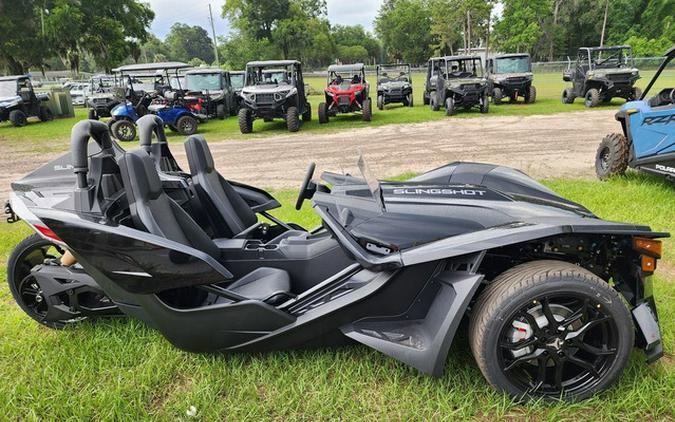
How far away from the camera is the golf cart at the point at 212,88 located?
17312 mm

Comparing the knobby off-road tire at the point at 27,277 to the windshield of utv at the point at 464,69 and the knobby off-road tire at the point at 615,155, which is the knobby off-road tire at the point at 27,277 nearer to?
the knobby off-road tire at the point at 615,155

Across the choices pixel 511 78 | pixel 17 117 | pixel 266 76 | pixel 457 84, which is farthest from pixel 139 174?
pixel 17 117

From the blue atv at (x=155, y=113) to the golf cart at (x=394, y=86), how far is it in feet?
27.6

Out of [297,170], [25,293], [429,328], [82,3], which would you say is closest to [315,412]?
[429,328]

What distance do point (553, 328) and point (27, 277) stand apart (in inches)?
130

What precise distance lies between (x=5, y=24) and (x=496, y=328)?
3526 centimetres

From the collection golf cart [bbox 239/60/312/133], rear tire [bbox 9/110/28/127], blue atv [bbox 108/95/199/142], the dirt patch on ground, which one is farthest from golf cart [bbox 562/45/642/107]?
rear tire [bbox 9/110/28/127]

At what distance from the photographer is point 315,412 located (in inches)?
87.2

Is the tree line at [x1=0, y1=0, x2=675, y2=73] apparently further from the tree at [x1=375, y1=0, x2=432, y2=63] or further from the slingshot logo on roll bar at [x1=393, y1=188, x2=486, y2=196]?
the slingshot logo on roll bar at [x1=393, y1=188, x2=486, y2=196]

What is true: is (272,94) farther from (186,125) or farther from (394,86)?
(394,86)

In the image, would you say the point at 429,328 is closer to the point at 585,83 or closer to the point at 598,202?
the point at 598,202

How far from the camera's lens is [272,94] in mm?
13273

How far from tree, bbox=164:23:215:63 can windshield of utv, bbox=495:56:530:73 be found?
11148cm

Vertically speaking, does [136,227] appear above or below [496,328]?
above
